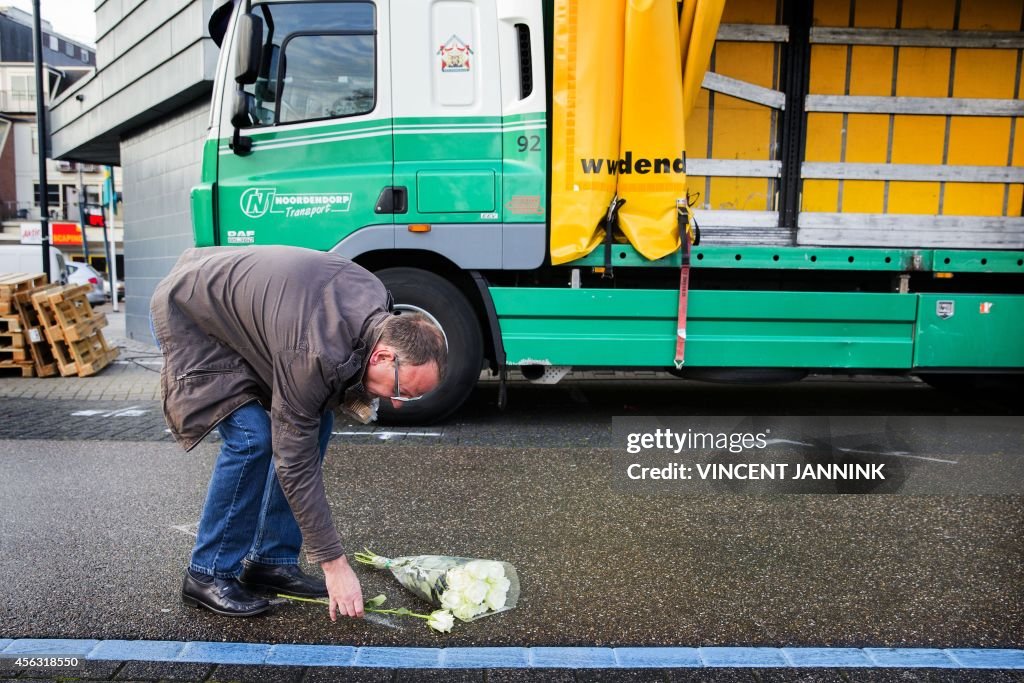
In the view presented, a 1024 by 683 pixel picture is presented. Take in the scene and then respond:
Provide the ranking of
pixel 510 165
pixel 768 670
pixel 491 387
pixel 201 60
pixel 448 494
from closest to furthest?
pixel 768 670, pixel 448 494, pixel 510 165, pixel 491 387, pixel 201 60

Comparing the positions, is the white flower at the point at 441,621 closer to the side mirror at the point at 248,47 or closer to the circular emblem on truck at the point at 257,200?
the circular emblem on truck at the point at 257,200

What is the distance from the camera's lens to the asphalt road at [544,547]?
8.84 feet

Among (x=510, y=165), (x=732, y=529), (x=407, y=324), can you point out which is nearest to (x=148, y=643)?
(x=407, y=324)

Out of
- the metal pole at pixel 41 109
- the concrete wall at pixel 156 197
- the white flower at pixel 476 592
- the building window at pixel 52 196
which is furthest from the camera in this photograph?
the building window at pixel 52 196

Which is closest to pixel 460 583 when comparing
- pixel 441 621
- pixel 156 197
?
pixel 441 621

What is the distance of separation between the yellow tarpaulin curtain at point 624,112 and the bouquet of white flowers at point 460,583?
2.97m

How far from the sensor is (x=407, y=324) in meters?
2.23

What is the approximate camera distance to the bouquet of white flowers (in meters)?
2.71

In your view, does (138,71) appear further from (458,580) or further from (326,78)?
(458,580)

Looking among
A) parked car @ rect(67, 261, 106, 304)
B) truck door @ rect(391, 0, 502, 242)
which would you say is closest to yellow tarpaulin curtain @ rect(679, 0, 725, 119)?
truck door @ rect(391, 0, 502, 242)

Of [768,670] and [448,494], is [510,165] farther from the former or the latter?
[768,670]

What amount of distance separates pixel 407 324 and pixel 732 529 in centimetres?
224

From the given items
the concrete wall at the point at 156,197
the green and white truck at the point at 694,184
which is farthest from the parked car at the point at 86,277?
the green and white truck at the point at 694,184

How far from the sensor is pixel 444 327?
5.60 m
